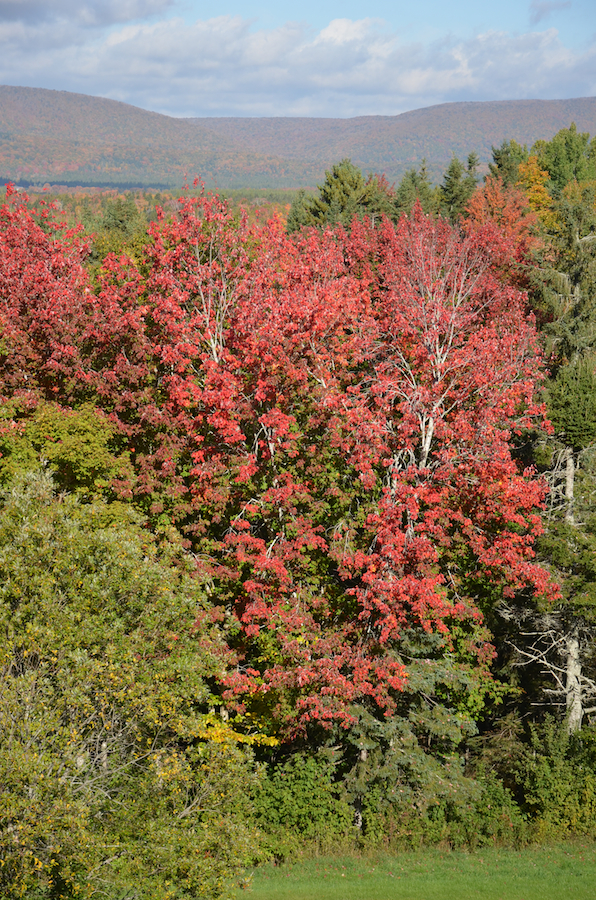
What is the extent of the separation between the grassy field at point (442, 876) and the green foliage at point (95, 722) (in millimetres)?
4210

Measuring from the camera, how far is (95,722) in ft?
42.8

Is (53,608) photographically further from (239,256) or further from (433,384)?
(239,256)

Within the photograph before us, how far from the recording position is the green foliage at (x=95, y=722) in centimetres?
1062

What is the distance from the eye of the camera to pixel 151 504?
2119 cm

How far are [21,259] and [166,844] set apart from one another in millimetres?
16631

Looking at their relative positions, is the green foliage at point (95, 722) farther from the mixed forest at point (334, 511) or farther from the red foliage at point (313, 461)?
the red foliage at point (313, 461)

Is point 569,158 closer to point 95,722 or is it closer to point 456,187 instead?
point 456,187

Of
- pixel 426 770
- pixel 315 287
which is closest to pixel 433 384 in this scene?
pixel 315 287

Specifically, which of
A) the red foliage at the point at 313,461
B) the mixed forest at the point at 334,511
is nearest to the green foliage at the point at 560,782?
the mixed forest at the point at 334,511

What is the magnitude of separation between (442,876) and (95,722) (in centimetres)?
1019

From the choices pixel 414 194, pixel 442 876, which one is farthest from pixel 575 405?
pixel 414 194

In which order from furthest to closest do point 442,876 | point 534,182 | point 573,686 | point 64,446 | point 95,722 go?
point 534,182 < point 573,686 < point 64,446 < point 442,876 < point 95,722

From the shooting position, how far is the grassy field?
16.8 metres

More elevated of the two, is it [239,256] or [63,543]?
[239,256]
